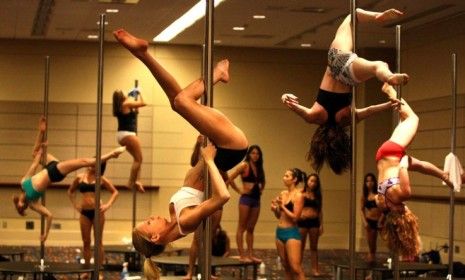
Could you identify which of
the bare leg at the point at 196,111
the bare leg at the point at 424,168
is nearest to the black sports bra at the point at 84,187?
the bare leg at the point at 424,168

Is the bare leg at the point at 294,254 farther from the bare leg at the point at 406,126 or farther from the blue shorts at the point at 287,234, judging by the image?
the bare leg at the point at 406,126

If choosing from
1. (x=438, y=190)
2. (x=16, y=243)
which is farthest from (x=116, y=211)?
(x=438, y=190)

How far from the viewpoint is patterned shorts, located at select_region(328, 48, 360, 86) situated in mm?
4496

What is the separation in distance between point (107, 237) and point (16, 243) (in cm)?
147

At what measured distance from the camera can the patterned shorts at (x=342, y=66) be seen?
4.50 meters

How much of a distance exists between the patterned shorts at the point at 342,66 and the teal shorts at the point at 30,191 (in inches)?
250

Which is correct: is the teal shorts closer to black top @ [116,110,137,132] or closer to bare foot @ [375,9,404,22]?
black top @ [116,110,137,132]

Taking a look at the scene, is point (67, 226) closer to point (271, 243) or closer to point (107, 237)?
point (107, 237)

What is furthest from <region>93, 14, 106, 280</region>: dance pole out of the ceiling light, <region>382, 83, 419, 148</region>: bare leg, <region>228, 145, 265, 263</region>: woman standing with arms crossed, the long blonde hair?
<region>228, 145, 265, 263</region>: woman standing with arms crossed

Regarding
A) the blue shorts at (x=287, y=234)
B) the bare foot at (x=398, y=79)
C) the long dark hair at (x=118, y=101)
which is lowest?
the blue shorts at (x=287, y=234)

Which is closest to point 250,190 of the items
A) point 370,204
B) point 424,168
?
point 370,204

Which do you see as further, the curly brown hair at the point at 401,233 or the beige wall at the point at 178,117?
the beige wall at the point at 178,117

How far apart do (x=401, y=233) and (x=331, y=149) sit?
41.3 inches

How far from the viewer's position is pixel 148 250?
16.8ft
